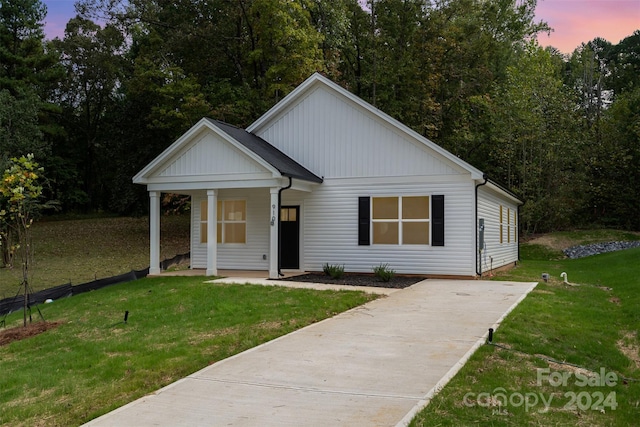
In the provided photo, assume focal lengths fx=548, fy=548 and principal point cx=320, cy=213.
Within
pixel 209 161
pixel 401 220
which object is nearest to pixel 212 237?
pixel 209 161

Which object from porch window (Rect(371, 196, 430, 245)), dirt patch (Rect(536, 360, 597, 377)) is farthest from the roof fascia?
dirt patch (Rect(536, 360, 597, 377))

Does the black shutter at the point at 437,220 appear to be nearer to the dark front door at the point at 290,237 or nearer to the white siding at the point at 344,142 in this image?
the white siding at the point at 344,142

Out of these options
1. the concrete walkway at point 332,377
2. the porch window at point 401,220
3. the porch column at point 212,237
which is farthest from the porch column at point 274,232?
the concrete walkway at point 332,377

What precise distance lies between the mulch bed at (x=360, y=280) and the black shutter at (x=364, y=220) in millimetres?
972

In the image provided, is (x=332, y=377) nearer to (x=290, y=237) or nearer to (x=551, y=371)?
(x=551, y=371)

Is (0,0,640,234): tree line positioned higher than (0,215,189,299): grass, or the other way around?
(0,0,640,234): tree line

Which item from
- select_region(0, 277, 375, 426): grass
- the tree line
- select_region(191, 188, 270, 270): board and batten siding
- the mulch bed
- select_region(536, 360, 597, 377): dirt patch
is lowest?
select_region(0, 277, 375, 426): grass

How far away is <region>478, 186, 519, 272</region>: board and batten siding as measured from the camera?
600 inches

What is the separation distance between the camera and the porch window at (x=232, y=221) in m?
16.4

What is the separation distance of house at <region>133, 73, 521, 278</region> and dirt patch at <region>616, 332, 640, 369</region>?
6.70 meters

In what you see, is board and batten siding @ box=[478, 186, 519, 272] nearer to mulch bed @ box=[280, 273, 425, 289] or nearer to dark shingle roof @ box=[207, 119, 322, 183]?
mulch bed @ box=[280, 273, 425, 289]

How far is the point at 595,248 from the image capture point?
1067 inches

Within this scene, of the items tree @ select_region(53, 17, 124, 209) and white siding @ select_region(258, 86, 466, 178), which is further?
tree @ select_region(53, 17, 124, 209)

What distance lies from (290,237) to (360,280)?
10.8 feet
